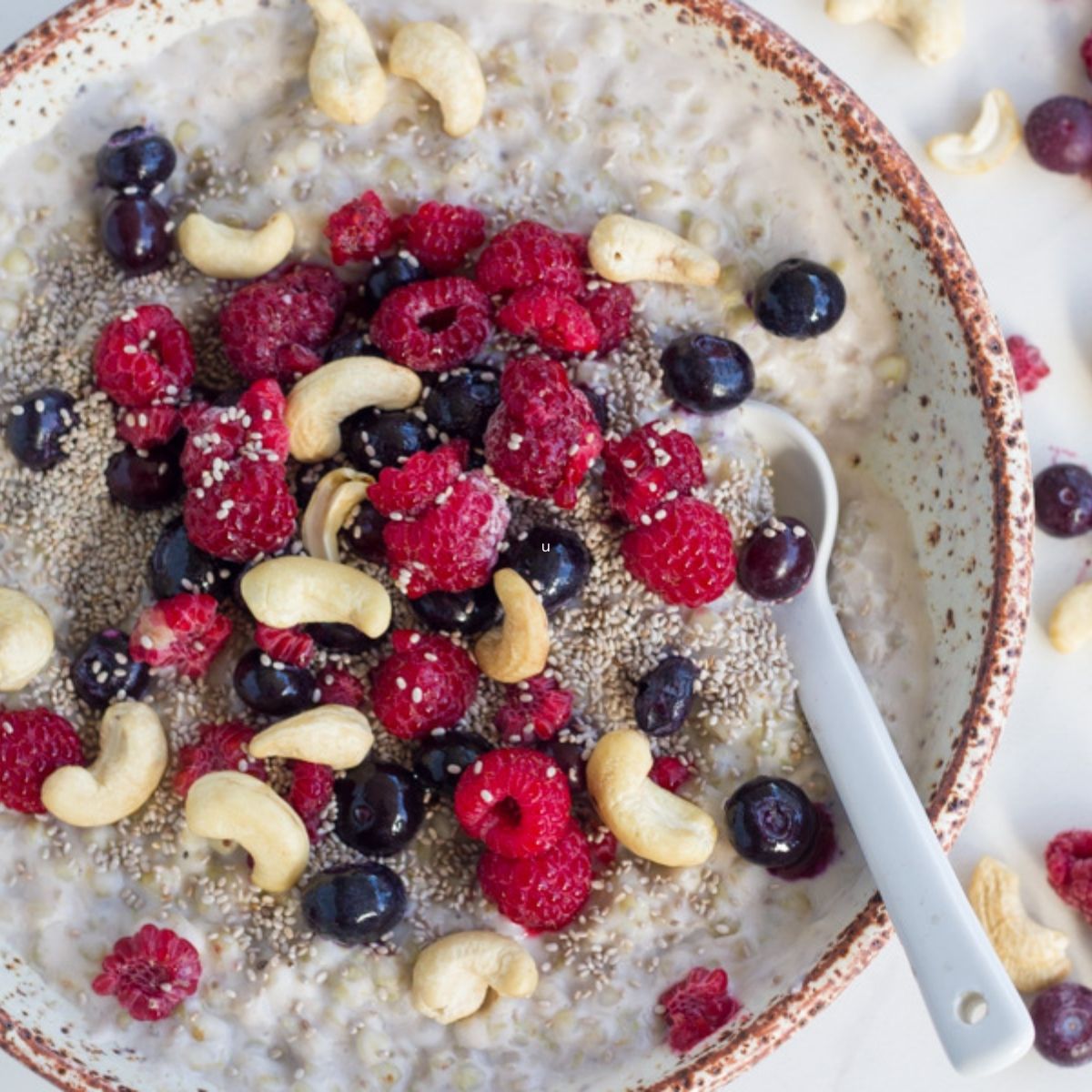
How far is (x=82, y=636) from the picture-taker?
1.39m

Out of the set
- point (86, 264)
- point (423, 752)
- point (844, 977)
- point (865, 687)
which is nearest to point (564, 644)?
point (423, 752)

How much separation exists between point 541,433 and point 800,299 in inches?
11.3

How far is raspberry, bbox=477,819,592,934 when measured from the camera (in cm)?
128

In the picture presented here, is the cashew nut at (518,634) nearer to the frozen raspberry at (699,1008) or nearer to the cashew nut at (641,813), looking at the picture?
the cashew nut at (641,813)

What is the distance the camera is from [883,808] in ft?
4.17

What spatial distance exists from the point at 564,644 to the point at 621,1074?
0.39 meters

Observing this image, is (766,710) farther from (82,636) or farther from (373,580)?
(82,636)

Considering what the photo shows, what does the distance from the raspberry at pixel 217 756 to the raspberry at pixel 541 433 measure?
0.34 meters

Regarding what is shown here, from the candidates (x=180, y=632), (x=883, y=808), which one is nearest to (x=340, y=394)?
(x=180, y=632)

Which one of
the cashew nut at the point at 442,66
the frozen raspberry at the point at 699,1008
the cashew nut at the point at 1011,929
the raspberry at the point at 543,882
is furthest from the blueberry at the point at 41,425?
the cashew nut at the point at 1011,929

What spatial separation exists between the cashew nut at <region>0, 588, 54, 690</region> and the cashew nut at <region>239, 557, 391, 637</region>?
7.8 inches

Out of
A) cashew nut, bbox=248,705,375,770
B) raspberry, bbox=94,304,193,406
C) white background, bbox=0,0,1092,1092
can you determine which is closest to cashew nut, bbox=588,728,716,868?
cashew nut, bbox=248,705,375,770

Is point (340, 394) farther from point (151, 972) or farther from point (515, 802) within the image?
point (151, 972)

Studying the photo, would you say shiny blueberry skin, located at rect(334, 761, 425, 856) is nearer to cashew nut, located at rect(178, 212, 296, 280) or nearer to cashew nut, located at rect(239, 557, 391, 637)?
cashew nut, located at rect(239, 557, 391, 637)
